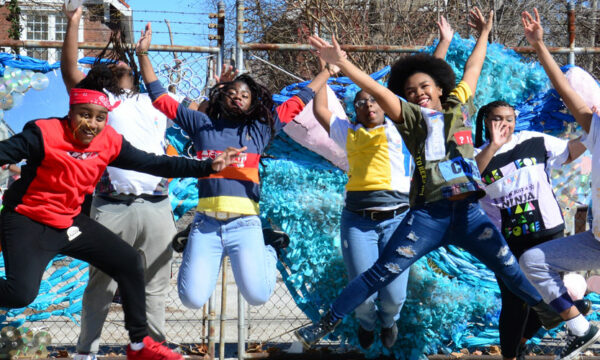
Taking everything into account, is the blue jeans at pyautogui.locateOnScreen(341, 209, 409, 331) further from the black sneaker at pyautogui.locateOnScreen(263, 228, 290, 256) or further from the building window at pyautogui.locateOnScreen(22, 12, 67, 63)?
the building window at pyautogui.locateOnScreen(22, 12, 67, 63)

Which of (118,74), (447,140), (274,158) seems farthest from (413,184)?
(118,74)

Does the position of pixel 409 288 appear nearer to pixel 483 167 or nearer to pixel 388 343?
pixel 388 343

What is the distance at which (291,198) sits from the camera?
5.00 metres

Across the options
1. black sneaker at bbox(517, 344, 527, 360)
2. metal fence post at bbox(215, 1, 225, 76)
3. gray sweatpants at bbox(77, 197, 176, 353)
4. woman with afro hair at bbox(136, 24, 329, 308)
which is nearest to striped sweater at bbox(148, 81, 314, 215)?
woman with afro hair at bbox(136, 24, 329, 308)

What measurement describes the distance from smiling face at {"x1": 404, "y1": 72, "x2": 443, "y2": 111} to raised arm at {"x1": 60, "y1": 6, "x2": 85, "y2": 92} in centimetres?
216

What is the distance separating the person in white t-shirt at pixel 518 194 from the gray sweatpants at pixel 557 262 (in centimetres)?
36

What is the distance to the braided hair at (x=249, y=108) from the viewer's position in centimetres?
447

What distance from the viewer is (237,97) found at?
4.44 m

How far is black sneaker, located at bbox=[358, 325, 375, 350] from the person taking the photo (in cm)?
464

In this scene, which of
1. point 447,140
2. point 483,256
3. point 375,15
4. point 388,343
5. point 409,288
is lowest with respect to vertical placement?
point 388,343

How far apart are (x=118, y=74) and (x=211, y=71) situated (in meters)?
0.97

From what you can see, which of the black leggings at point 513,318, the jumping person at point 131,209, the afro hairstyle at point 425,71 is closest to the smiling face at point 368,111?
the afro hairstyle at point 425,71

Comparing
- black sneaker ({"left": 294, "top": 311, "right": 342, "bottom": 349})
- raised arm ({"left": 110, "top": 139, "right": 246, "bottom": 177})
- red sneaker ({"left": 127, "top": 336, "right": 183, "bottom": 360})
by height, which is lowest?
red sneaker ({"left": 127, "top": 336, "right": 183, "bottom": 360})

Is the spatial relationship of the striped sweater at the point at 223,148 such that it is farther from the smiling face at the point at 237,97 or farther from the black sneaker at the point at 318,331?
the black sneaker at the point at 318,331
